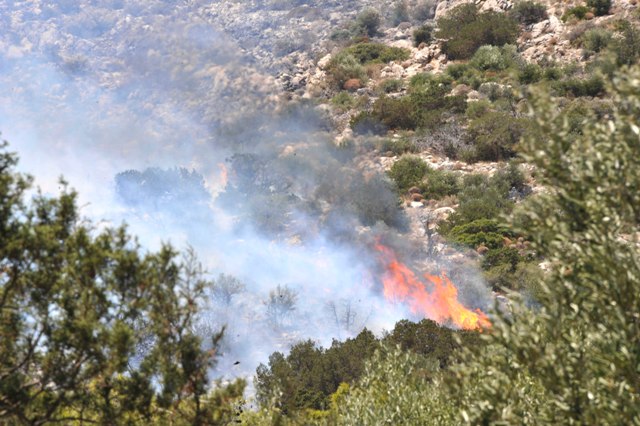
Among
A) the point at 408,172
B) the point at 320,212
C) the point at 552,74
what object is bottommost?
the point at 320,212

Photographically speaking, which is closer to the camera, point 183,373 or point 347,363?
point 183,373

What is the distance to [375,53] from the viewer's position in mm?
47156

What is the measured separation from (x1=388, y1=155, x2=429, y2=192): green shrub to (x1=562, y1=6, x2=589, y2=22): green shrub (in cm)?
1738

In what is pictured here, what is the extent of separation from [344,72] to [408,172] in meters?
14.5

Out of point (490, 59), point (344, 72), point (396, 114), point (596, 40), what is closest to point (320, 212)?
point (396, 114)

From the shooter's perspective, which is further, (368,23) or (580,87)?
(368,23)

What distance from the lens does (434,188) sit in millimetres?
30172

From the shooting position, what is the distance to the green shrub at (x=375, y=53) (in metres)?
46.2

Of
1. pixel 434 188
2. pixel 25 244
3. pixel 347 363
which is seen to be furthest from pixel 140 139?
pixel 25 244

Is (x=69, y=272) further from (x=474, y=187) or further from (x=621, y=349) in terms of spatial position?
(x=474, y=187)

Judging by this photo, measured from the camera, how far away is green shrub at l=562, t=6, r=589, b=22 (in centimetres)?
4141

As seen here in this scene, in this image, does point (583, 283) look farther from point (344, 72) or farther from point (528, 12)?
point (528, 12)

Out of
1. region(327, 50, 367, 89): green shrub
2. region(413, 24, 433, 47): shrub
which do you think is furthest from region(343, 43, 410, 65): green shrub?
region(327, 50, 367, 89): green shrub

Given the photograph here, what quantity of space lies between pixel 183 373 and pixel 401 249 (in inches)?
806
